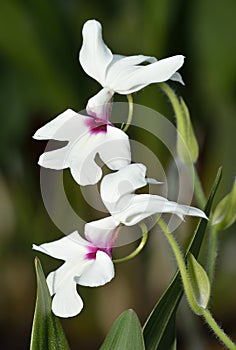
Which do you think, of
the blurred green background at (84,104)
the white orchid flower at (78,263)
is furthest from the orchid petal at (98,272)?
the blurred green background at (84,104)

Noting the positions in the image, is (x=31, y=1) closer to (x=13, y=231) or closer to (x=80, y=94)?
(x=80, y=94)

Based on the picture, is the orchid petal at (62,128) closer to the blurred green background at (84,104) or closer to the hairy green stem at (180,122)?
the hairy green stem at (180,122)

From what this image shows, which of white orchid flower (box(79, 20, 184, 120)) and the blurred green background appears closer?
white orchid flower (box(79, 20, 184, 120))

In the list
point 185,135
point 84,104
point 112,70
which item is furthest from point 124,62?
point 84,104

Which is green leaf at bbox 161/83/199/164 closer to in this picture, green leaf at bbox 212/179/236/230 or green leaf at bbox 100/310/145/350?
green leaf at bbox 212/179/236/230

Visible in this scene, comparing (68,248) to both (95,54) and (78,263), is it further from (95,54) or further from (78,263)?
(95,54)

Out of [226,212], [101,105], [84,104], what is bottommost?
[84,104]

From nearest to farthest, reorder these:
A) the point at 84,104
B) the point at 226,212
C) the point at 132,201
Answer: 1. the point at 132,201
2. the point at 226,212
3. the point at 84,104

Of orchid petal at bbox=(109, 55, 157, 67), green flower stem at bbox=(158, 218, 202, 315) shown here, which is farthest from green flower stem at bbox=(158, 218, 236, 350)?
orchid petal at bbox=(109, 55, 157, 67)
